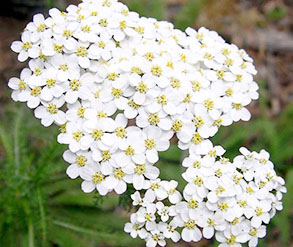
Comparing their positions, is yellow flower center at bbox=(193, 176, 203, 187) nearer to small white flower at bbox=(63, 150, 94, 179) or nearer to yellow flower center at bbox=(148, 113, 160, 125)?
yellow flower center at bbox=(148, 113, 160, 125)

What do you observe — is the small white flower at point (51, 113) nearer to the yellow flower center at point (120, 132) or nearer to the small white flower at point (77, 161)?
the small white flower at point (77, 161)

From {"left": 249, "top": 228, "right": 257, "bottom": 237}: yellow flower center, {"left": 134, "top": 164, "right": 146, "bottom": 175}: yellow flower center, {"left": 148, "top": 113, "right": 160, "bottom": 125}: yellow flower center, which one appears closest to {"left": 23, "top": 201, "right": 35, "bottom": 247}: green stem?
{"left": 134, "top": 164, "right": 146, "bottom": 175}: yellow flower center

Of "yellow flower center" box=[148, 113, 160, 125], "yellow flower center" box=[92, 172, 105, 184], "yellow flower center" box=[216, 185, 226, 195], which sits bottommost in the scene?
"yellow flower center" box=[216, 185, 226, 195]

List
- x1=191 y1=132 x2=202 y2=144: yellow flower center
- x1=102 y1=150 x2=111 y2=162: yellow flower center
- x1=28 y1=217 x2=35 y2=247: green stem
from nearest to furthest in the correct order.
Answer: x1=102 y1=150 x2=111 y2=162: yellow flower center < x1=191 y1=132 x2=202 y2=144: yellow flower center < x1=28 y1=217 x2=35 y2=247: green stem

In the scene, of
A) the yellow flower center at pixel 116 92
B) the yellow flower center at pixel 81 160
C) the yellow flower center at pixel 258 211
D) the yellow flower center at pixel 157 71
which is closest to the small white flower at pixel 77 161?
the yellow flower center at pixel 81 160

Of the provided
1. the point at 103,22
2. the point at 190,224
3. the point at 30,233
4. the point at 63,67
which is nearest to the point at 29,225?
the point at 30,233

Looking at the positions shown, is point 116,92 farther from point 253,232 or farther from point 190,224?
point 253,232

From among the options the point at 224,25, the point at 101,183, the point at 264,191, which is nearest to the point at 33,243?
the point at 101,183
